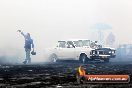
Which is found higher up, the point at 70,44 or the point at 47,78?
the point at 70,44

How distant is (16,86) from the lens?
1105 centimetres

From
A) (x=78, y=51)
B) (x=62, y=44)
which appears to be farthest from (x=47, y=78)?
(x=62, y=44)

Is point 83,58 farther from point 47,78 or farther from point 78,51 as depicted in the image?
point 47,78

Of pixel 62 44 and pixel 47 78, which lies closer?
pixel 47 78

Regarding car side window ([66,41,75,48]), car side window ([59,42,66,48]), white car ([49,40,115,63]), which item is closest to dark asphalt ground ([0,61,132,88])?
white car ([49,40,115,63])

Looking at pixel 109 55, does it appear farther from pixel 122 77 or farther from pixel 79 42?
pixel 122 77

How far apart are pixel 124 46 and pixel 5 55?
62.5 feet

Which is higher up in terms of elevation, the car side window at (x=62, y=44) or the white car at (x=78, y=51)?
the car side window at (x=62, y=44)

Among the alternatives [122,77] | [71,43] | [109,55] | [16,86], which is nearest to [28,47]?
[71,43]

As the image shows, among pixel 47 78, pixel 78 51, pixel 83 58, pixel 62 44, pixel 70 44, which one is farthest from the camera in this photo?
pixel 62 44

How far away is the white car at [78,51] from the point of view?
26344 millimetres

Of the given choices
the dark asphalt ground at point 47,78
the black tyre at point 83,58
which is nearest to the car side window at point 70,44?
the black tyre at point 83,58

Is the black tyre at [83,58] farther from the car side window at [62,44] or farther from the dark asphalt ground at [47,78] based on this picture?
the dark asphalt ground at [47,78]

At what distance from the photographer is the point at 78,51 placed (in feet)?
87.9
